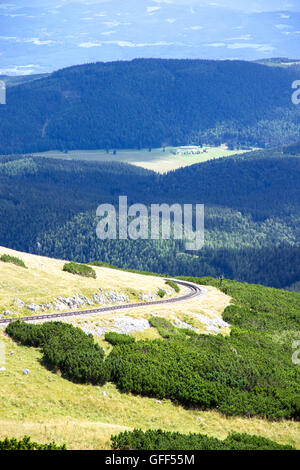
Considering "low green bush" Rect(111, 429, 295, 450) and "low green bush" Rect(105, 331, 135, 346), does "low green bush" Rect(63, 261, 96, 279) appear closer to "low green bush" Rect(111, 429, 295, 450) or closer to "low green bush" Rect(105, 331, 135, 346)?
"low green bush" Rect(105, 331, 135, 346)

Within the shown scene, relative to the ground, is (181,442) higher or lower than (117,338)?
lower

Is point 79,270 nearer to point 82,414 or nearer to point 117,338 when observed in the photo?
point 117,338

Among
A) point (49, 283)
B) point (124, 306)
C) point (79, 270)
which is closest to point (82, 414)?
point (124, 306)

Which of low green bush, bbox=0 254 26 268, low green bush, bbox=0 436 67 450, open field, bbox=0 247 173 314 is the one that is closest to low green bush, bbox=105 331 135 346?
open field, bbox=0 247 173 314

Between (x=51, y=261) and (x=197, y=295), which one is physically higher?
(x=51, y=261)
